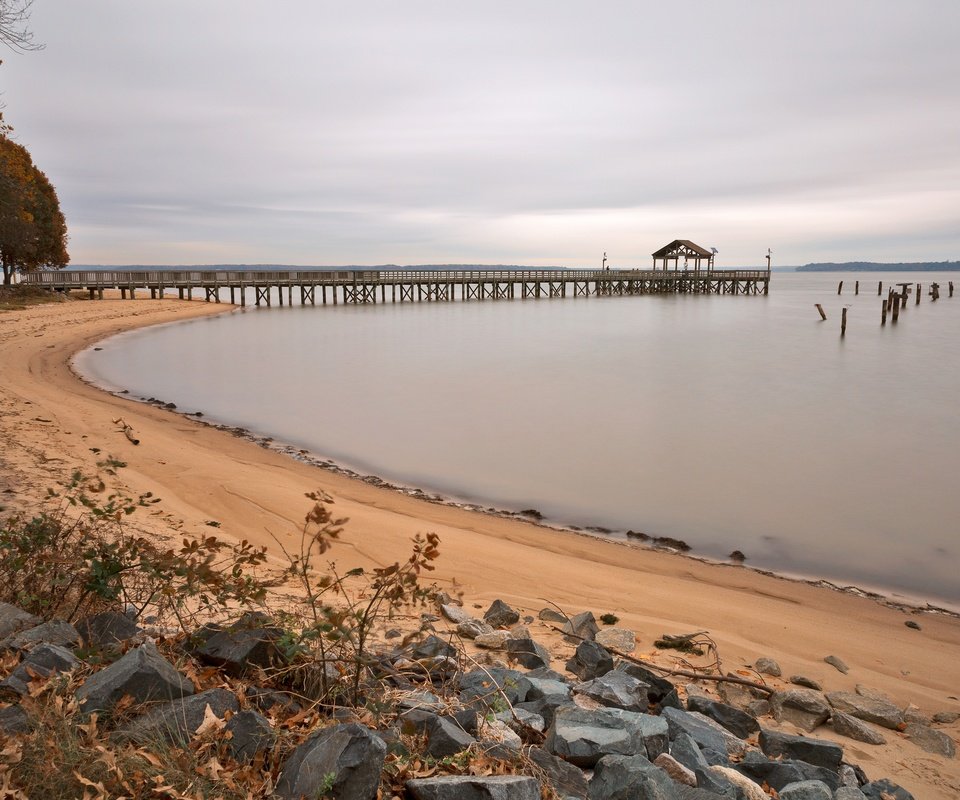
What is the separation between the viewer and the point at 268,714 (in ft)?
11.1

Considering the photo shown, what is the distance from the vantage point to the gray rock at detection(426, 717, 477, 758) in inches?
129

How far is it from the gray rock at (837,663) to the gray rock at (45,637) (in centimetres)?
579

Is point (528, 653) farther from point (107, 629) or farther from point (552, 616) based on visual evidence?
point (107, 629)

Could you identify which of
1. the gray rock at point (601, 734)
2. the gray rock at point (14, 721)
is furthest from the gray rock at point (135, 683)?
the gray rock at point (601, 734)

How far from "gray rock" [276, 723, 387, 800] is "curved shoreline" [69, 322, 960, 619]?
7.65 m

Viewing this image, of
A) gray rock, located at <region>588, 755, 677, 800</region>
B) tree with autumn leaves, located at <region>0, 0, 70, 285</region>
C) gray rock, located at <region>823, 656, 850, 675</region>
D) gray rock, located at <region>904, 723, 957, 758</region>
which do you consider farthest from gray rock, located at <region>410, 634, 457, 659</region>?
tree with autumn leaves, located at <region>0, 0, 70, 285</region>

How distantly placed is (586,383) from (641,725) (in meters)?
23.2

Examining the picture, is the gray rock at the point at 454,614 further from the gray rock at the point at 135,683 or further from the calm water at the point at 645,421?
the calm water at the point at 645,421

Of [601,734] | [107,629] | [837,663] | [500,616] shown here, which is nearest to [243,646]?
[107,629]

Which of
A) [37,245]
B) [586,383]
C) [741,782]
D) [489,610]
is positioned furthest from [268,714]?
[37,245]

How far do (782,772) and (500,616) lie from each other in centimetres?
264

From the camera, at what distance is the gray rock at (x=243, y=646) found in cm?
373

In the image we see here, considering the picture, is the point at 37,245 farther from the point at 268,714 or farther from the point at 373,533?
the point at 268,714

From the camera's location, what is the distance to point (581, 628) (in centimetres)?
603
